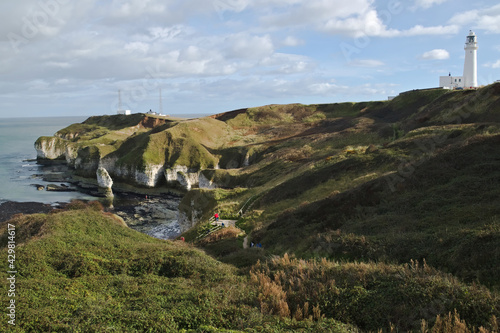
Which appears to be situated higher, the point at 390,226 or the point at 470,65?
the point at 470,65

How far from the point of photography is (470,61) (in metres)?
81.5

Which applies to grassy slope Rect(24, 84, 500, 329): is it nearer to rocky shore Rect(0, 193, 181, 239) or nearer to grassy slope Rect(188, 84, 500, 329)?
grassy slope Rect(188, 84, 500, 329)

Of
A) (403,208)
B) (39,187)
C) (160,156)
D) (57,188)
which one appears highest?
(160,156)

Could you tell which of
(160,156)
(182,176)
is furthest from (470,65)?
(160,156)

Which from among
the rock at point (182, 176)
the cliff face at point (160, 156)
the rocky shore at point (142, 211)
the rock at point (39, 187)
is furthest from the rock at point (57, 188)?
the rock at point (182, 176)

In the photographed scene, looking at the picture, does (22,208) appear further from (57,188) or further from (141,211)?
(141,211)

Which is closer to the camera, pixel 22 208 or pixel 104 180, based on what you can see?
pixel 22 208

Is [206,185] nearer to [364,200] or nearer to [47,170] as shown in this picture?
[364,200]

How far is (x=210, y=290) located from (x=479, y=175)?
16249mm

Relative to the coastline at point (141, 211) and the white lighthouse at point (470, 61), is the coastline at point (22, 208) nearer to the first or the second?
the coastline at point (141, 211)

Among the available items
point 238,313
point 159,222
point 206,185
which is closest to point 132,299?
point 238,313

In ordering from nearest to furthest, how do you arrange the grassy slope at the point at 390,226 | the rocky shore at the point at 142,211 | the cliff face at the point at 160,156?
the grassy slope at the point at 390,226, the rocky shore at the point at 142,211, the cliff face at the point at 160,156

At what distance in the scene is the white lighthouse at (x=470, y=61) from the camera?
80.1 meters

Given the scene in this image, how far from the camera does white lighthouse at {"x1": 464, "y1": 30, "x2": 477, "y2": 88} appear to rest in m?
80.1
